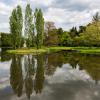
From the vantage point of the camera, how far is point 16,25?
219 ft

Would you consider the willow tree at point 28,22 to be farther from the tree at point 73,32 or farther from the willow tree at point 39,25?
the tree at point 73,32

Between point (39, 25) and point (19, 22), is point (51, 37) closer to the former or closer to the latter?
point (39, 25)

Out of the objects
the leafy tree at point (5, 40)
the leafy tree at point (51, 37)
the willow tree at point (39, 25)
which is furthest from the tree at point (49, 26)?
the leafy tree at point (5, 40)

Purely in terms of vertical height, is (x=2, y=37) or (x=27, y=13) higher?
(x=27, y=13)

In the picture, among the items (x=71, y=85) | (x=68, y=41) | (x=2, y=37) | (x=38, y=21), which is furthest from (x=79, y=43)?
(x=71, y=85)

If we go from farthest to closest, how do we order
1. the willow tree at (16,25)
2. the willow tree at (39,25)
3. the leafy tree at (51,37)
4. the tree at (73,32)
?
the tree at (73,32), the leafy tree at (51,37), the willow tree at (39,25), the willow tree at (16,25)

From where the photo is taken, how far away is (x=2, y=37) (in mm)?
117875

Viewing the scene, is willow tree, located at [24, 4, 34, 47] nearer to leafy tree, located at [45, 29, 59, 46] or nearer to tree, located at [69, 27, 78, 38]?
leafy tree, located at [45, 29, 59, 46]

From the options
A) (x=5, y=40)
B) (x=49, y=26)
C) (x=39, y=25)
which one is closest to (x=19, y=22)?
(x=39, y=25)

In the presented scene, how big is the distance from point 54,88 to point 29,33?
183ft

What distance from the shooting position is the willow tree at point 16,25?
218ft

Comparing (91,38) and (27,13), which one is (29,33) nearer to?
(27,13)

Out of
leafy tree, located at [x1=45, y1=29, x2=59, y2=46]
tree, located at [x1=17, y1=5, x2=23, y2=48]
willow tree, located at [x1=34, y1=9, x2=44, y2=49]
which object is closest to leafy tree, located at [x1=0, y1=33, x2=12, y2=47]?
leafy tree, located at [x1=45, y1=29, x2=59, y2=46]

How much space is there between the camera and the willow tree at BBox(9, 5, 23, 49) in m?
66.6
